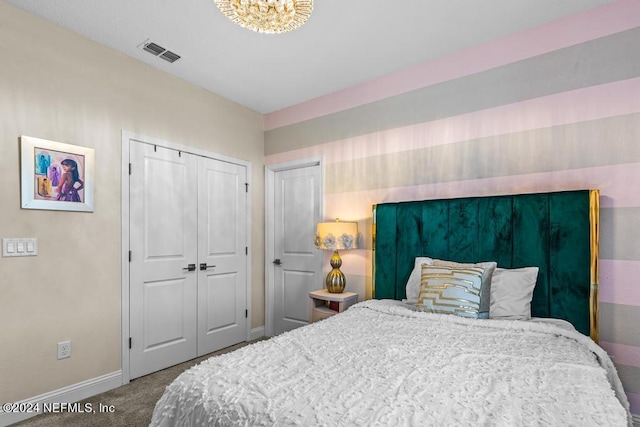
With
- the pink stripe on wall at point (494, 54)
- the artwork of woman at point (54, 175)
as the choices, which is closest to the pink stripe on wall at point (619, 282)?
the pink stripe on wall at point (494, 54)

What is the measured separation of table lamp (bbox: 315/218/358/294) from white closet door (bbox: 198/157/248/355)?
1078 mm

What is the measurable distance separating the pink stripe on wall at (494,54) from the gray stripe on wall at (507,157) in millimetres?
581

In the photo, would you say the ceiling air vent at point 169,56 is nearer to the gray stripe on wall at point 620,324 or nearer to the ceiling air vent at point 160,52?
the ceiling air vent at point 160,52

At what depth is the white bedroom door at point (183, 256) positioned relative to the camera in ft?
9.61

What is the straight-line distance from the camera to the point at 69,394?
95.3 inches

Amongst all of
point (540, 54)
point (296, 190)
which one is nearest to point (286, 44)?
point (296, 190)

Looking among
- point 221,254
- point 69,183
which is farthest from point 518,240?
point 69,183

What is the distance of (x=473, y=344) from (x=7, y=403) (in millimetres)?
2841

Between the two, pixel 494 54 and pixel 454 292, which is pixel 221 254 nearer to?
pixel 454 292

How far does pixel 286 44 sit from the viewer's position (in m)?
2.68

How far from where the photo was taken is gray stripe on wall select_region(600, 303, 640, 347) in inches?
82.8

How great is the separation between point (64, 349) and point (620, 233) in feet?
12.5

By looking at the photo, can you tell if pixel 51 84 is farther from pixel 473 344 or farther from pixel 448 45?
pixel 473 344

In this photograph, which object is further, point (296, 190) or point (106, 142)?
point (296, 190)
